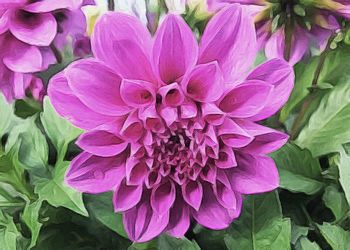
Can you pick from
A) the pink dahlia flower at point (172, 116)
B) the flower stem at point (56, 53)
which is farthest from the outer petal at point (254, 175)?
the flower stem at point (56, 53)

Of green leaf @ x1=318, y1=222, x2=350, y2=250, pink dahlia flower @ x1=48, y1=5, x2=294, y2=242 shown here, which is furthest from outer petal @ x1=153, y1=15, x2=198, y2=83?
green leaf @ x1=318, y1=222, x2=350, y2=250

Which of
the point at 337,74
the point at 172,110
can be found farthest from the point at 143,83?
the point at 337,74

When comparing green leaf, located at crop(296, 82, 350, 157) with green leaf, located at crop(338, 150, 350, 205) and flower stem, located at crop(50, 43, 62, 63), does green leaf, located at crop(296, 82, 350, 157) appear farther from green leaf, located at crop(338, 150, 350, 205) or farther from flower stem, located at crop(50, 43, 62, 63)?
flower stem, located at crop(50, 43, 62, 63)

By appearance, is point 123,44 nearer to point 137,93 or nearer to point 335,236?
point 137,93

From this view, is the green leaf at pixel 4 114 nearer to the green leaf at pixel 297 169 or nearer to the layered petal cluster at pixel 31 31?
the layered petal cluster at pixel 31 31

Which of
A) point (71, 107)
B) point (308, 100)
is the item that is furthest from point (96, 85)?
point (308, 100)

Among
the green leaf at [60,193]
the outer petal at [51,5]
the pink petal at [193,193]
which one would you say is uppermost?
the outer petal at [51,5]

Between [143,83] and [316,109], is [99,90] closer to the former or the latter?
[143,83]
